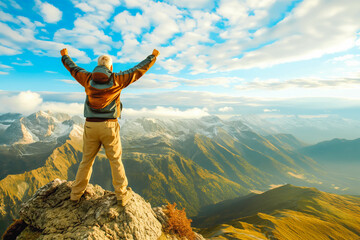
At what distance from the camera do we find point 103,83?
6.29 m

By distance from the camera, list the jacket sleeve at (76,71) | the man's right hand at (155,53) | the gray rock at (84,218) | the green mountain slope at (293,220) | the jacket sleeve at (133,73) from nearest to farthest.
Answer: the jacket sleeve at (133,73), the jacket sleeve at (76,71), the gray rock at (84,218), the man's right hand at (155,53), the green mountain slope at (293,220)

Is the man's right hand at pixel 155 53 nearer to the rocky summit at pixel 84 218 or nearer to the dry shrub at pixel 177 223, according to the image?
the rocky summit at pixel 84 218

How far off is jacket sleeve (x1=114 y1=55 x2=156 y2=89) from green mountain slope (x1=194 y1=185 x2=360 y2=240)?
49.7m

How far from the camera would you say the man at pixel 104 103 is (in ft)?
20.7

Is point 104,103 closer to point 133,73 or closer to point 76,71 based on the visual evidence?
point 133,73

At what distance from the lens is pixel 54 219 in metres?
7.40

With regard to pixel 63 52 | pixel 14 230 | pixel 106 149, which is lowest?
pixel 14 230

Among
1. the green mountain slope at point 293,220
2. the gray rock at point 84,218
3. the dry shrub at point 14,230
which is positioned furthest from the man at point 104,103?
the green mountain slope at point 293,220

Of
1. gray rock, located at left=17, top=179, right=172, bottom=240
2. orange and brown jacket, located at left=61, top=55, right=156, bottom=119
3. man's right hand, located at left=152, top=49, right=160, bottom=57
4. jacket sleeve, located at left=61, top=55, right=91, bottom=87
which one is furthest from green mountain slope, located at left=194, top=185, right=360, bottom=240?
jacket sleeve, located at left=61, top=55, right=91, bottom=87

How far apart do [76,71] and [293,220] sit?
11281 centimetres

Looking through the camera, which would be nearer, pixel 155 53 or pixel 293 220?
pixel 155 53

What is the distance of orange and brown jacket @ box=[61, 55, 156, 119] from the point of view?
6.24 metres

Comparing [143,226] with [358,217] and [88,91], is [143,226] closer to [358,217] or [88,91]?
[88,91]

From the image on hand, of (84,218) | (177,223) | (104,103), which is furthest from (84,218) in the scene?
(104,103)
